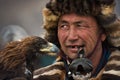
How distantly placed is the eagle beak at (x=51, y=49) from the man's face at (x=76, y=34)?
228 millimetres

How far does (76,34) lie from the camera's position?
428 cm

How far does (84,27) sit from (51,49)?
55 cm

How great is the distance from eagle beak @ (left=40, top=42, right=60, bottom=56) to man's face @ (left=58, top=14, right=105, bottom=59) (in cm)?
23

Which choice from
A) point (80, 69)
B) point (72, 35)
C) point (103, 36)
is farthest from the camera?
point (103, 36)

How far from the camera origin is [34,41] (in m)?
4.95

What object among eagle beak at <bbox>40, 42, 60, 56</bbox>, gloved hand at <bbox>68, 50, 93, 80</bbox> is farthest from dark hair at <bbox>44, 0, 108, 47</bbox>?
gloved hand at <bbox>68, 50, 93, 80</bbox>

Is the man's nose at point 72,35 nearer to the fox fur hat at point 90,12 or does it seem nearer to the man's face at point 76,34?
the man's face at point 76,34

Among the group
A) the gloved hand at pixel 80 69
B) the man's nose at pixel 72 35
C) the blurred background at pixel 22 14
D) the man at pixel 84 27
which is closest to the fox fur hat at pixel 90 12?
the man at pixel 84 27

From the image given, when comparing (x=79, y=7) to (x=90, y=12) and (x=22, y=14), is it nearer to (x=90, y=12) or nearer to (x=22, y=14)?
(x=90, y=12)

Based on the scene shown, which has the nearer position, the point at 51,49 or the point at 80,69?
the point at 80,69

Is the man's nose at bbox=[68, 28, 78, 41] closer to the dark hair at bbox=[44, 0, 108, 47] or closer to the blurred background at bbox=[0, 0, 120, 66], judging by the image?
the dark hair at bbox=[44, 0, 108, 47]

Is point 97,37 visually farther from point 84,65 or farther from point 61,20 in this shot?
point 84,65

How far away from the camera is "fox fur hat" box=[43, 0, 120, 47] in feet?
14.3

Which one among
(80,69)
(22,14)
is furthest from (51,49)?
(22,14)
